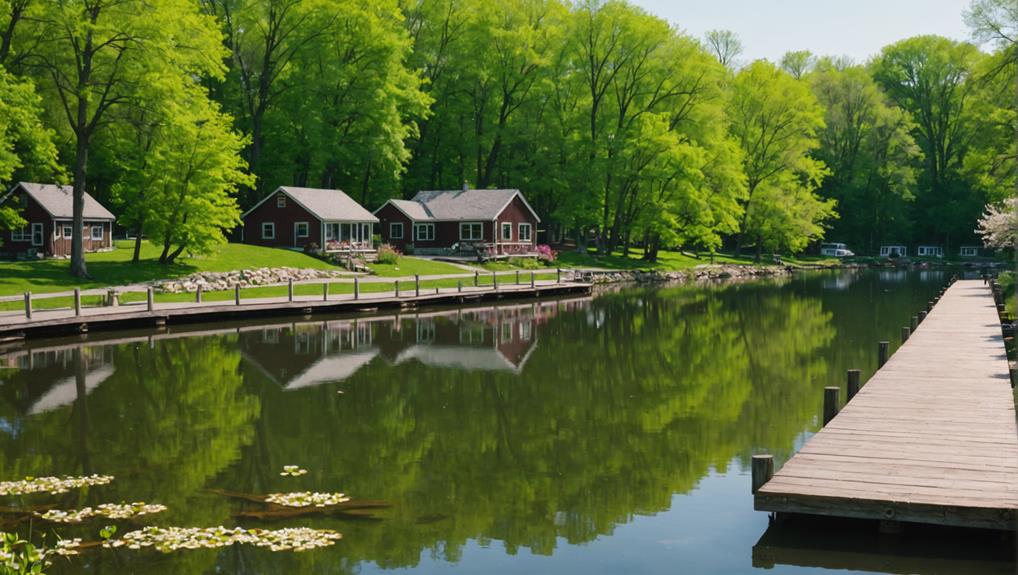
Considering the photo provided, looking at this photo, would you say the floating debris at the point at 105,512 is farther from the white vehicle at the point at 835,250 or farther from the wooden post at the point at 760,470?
the white vehicle at the point at 835,250

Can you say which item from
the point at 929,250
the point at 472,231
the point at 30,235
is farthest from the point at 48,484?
the point at 929,250

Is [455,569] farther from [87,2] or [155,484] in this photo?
[87,2]

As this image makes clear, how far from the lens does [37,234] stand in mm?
53656

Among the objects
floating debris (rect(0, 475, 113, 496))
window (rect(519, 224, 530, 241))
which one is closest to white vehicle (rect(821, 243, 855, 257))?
window (rect(519, 224, 530, 241))

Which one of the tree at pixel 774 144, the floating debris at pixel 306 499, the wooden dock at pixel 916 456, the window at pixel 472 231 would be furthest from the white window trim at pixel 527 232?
the floating debris at pixel 306 499

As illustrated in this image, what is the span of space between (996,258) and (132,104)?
3430 inches

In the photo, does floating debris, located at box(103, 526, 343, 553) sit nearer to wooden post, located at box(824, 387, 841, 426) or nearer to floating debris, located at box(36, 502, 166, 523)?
floating debris, located at box(36, 502, 166, 523)

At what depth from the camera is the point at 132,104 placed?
4575 centimetres

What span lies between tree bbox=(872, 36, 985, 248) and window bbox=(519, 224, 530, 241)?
47.5 m

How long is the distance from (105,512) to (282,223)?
178ft

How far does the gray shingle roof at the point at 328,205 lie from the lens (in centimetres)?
6450

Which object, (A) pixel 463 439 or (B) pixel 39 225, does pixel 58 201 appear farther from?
(A) pixel 463 439

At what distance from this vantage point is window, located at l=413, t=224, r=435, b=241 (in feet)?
246

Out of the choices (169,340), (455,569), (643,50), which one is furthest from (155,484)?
(643,50)
